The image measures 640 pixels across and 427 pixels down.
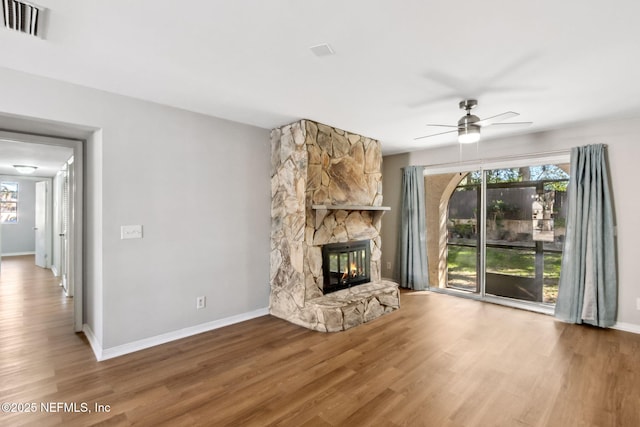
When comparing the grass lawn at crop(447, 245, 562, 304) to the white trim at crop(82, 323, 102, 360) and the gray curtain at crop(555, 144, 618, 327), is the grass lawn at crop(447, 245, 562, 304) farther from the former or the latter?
the white trim at crop(82, 323, 102, 360)

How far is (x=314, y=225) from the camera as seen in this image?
3910mm

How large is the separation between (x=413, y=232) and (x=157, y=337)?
4236 mm

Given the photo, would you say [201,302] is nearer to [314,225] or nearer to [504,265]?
[314,225]

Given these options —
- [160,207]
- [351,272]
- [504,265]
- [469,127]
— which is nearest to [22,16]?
[160,207]

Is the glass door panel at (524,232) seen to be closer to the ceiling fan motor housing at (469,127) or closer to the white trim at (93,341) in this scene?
the ceiling fan motor housing at (469,127)

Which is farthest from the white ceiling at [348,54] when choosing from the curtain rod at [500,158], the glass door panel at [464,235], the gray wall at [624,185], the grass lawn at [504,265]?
the grass lawn at [504,265]

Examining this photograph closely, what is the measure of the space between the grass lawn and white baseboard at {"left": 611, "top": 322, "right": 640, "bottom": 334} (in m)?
0.71

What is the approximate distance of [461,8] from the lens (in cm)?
172

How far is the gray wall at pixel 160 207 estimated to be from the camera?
2.84m

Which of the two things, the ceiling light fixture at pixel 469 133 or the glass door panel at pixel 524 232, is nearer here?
the ceiling light fixture at pixel 469 133

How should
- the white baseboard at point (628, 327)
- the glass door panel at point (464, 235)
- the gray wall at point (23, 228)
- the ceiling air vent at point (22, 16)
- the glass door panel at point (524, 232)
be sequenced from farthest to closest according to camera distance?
the gray wall at point (23, 228) < the glass door panel at point (464, 235) < the glass door panel at point (524, 232) < the white baseboard at point (628, 327) < the ceiling air vent at point (22, 16)

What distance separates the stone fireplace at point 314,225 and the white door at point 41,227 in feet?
21.4

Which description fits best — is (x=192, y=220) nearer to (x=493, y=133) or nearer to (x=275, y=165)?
(x=275, y=165)

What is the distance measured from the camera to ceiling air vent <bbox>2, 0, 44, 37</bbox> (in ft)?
5.55
